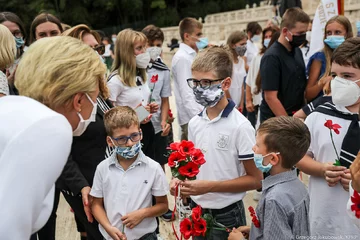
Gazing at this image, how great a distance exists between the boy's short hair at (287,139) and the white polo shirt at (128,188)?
92 cm

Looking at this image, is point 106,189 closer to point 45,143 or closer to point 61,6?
point 45,143

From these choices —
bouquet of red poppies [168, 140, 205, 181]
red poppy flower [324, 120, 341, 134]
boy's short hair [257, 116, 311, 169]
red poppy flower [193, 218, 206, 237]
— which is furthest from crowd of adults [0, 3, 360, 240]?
red poppy flower [193, 218, 206, 237]

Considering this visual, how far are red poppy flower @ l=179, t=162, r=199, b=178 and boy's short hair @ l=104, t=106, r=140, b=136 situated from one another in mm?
615

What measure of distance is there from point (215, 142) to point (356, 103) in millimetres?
962

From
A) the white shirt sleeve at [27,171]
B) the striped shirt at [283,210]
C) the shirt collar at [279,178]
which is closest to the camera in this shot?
the white shirt sleeve at [27,171]

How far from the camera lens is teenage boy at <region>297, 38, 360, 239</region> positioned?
268 centimetres

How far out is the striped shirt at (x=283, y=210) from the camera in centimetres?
222

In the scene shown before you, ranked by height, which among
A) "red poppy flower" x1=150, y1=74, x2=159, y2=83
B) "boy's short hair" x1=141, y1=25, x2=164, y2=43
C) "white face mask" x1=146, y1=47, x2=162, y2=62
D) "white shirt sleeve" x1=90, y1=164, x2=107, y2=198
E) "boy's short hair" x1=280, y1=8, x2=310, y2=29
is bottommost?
"white shirt sleeve" x1=90, y1=164, x2=107, y2=198

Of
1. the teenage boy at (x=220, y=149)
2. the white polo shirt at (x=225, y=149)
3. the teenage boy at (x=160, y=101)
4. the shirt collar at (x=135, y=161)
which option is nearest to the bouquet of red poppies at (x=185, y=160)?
the teenage boy at (x=220, y=149)

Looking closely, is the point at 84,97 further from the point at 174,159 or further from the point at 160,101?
the point at 160,101

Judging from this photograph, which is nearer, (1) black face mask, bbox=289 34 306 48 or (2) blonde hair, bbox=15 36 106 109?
(2) blonde hair, bbox=15 36 106 109

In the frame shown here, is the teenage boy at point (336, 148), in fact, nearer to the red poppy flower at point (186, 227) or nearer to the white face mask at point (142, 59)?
the red poppy flower at point (186, 227)

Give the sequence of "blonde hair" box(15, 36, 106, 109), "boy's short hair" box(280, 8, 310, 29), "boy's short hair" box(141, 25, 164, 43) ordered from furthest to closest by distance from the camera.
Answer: "boy's short hair" box(141, 25, 164, 43)
"boy's short hair" box(280, 8, 310, 29)
"blonde hair" box(15, 36, 106, 109)

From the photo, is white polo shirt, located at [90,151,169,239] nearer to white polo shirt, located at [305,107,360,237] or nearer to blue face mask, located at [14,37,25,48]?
white polo shirt, located at [305,107,360,237]
